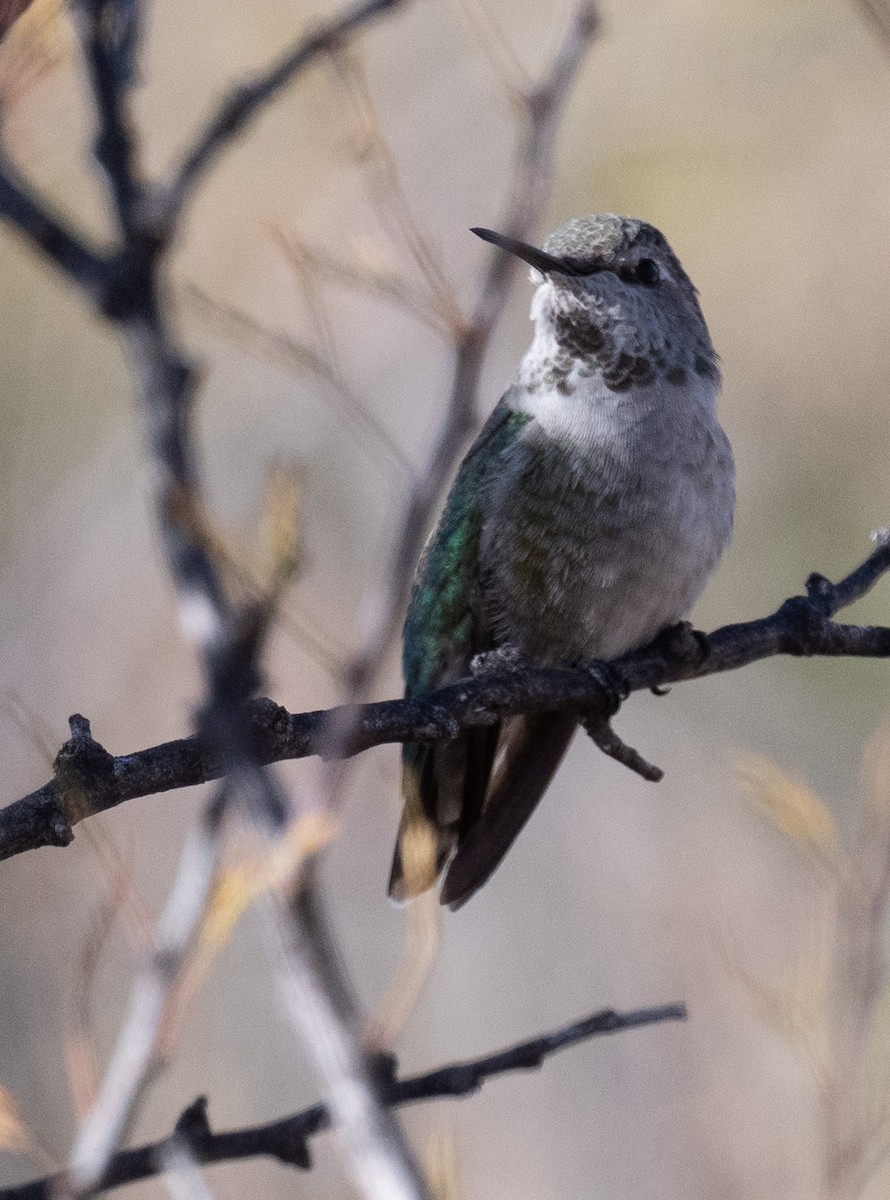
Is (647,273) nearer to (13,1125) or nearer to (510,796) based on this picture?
(510,796)

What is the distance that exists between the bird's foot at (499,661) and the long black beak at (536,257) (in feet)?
3.46

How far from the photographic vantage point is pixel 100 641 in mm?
6570

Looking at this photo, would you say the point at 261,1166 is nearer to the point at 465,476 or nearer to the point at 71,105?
the point at 465,476

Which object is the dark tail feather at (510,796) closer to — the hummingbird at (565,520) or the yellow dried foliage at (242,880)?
the hummingbird at (565,520)

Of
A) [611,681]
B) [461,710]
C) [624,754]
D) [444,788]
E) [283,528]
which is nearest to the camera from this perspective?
[283,528]

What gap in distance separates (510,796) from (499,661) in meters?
0.71

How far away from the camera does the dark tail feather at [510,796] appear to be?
4.20 m

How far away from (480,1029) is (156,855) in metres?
1.81

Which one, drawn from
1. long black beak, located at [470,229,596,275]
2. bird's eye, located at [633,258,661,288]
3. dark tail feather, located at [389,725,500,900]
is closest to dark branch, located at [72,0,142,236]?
long black beak, located at [470,229,596,275]

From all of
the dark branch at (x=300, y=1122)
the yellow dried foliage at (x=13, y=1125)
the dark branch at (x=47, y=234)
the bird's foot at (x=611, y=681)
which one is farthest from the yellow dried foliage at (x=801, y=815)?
the dark branch at (x=47, y=234)

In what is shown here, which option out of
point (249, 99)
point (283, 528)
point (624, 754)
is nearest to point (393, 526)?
point (624, 754)

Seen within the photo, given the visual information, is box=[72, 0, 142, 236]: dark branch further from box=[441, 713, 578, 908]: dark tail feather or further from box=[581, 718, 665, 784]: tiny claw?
box=[441, 713, 578, 908]: dark tail feather

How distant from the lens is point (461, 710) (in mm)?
2838

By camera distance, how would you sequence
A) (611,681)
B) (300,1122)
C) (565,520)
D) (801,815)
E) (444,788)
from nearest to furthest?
(300,1122), (801,815), (611,681), (565,520), (444,788)
